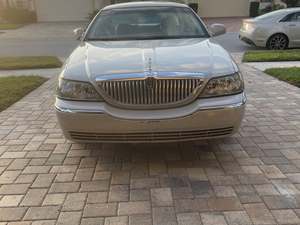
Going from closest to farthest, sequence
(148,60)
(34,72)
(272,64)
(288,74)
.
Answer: (148,60) → (288,74) → (34,72) → (272,64)

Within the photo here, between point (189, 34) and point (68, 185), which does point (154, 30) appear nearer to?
→ point (189, 34)

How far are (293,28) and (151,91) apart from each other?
10.4 m

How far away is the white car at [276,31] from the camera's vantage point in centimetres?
1262

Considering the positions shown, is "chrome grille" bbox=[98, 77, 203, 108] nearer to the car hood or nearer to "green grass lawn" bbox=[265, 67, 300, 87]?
the car hood

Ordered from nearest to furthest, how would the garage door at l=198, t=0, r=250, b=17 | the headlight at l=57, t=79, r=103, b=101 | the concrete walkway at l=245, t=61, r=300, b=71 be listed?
the headlight at l=57, t=79, r=103, b=101
the concrete walkway at l=245, t=61, r=300, b=71
the garage door at l=198, t=0, r=250, b=17

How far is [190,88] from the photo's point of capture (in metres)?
3.70

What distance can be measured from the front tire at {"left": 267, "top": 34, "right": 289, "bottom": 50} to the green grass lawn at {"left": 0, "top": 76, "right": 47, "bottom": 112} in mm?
7726

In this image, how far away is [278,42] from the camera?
1284 centimetres

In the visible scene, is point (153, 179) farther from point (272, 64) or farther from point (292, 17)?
point (292, 17)

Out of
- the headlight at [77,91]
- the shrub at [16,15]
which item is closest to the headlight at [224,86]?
the headlight at [77,91]

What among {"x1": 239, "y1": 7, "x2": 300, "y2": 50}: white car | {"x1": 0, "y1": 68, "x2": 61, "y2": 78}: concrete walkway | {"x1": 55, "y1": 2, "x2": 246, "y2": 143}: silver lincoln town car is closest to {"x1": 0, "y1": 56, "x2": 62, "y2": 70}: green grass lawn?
{"x1": 0, "y1": 68, "x2": 61, "y2": 78}: concrete walkway

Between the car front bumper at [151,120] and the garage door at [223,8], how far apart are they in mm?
25298

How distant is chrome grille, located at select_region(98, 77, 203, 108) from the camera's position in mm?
3658

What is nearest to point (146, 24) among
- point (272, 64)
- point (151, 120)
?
point (151, 120)
